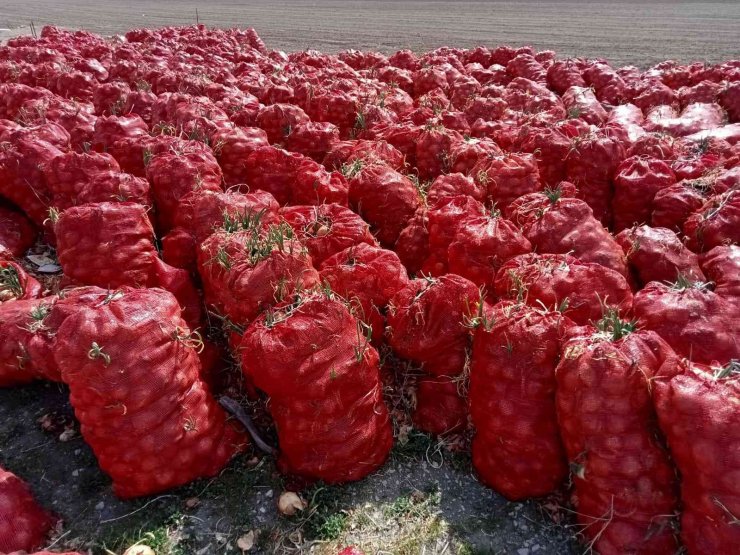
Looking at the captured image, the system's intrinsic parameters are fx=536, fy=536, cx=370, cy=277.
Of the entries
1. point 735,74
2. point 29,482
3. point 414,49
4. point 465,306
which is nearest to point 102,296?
point 29,482

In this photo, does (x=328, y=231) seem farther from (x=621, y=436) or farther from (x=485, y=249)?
(x=621, y=436)

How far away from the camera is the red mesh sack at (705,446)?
2189mm

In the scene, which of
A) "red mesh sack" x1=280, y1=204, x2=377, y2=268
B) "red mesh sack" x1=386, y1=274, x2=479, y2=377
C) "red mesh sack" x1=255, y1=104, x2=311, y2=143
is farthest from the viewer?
"red mesh sack" x1=255, y1=104, x2=311, y2=143

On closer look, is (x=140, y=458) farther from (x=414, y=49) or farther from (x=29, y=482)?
(x=414, y=49)

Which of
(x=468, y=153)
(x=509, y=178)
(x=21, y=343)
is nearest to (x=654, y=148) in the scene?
(x=509, y=178)

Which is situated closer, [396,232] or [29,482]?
[29,482]

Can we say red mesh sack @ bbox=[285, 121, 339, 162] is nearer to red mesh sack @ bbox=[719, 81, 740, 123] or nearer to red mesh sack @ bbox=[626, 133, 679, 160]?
red mesh sack @ bbox=[626, 133, 679, 160]

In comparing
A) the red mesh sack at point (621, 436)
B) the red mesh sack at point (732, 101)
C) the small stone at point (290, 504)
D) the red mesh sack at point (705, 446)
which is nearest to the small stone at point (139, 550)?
the small stone at point (290, 504)

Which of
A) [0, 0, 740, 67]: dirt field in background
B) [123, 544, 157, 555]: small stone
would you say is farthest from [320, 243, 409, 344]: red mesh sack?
[0, 0, 740, 67]: dirt field in background

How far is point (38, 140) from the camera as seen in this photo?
5020 mm

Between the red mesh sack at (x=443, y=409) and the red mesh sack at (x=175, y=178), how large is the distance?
2.43m

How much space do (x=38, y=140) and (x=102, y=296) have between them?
3.03 metres

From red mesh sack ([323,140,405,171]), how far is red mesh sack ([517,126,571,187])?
128 centimetres

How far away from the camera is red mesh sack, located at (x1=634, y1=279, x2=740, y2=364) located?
9.18ft
